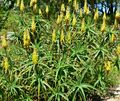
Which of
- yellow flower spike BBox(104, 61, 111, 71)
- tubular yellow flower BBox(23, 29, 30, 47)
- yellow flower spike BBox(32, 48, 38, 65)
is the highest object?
tubular yellow flower BBox(23, 29, 30, 47)

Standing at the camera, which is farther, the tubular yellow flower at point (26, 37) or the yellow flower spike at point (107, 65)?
the yellow flower spike at point (107, 65)

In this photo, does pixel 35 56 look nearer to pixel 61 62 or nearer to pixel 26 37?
pixel 26 37

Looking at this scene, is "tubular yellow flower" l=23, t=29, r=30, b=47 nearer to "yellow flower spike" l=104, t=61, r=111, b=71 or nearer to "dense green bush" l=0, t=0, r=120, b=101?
"dense green bush" l=0, t=0, r=120, b=101

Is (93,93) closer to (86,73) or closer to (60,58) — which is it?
(86,73)

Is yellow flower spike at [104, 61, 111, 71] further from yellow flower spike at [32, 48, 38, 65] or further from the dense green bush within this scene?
yellow flower spike at [32, 48, 38, 65]

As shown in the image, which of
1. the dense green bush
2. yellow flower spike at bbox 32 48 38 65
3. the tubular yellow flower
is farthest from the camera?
the dense green bush

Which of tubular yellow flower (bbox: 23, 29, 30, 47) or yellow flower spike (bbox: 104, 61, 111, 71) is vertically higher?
tubular yellow flower (bbox: 23, 29, 30, 47)

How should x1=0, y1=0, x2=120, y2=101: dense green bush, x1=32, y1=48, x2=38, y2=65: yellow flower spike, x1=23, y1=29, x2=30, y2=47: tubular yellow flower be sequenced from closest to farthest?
1. x1=32, y1=48, x2=38, y2=65: yellow flower spike
2. x1=23, y1=29, x2=30, y2=47: tubular yellow flower
3. x1=0, y1=0, x2=120, y2=101: dense green bush

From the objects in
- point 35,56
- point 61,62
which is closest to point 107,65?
point 61,62

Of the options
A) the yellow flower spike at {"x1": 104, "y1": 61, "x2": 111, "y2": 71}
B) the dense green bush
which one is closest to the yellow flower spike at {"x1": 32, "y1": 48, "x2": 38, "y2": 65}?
the dense green bush

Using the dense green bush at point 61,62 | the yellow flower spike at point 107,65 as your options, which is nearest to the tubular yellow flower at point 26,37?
the dense green bush at point 61,62

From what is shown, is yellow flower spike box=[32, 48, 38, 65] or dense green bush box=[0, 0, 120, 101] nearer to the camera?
yellow flower spike box=[32, 48, 38, 65]

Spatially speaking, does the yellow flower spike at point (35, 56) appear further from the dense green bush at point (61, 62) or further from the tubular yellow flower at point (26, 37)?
the tubular yellow flower at point (26, 37)

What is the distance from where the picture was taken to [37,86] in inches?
255
